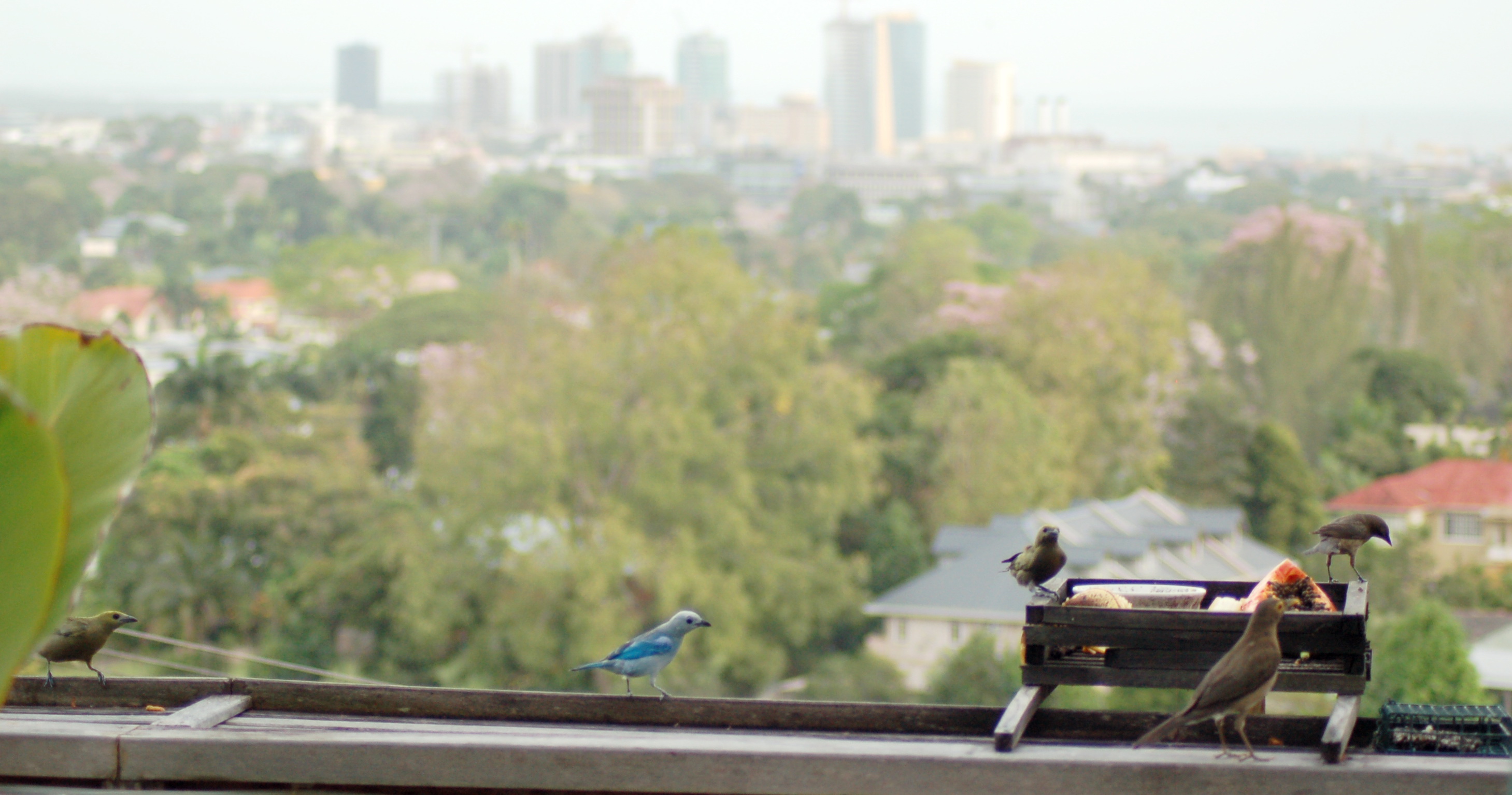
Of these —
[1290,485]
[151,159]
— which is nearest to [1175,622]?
[1290,485]

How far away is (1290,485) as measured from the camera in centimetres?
1479

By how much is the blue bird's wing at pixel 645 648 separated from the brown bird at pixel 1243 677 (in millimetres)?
856

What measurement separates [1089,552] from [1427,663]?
2875mm

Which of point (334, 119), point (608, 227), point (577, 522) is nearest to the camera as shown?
point (577, 522)

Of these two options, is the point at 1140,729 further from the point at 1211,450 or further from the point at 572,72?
the point at 572,72

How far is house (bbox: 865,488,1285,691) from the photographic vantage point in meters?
11.5

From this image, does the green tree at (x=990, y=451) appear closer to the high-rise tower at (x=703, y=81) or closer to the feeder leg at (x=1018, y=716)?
the feeder leg at (x=1018, y=716)

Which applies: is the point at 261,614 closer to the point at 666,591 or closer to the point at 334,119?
the point at 666,591

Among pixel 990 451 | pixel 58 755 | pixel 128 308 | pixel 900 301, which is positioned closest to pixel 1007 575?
pixel 990 451

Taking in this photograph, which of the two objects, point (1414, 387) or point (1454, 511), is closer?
point (1454, 511)

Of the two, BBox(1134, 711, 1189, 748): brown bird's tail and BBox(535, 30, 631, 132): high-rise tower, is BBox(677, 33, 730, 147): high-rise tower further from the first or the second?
BBox(1134, 711, 1189, 748): brown bird's tail

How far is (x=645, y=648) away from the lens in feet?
6.23

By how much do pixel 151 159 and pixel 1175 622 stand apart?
157 ft

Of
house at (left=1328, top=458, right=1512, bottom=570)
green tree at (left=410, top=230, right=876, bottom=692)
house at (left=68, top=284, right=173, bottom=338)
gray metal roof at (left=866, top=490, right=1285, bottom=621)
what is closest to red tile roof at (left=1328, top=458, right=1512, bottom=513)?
house at (left=1328, top=458, right=1512, bottom=570)
